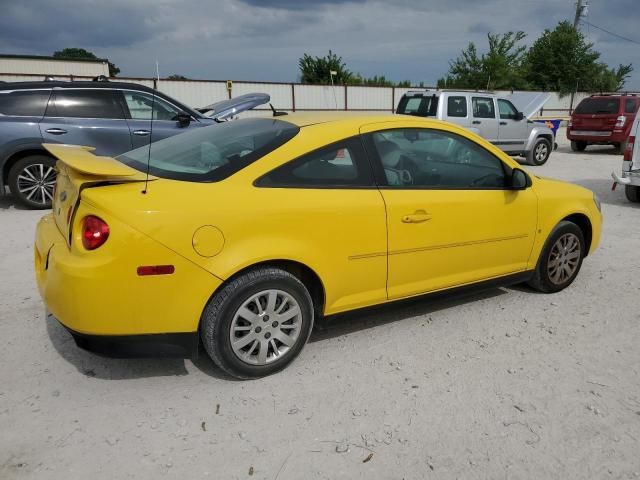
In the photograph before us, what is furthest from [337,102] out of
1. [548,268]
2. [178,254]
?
[178,254]

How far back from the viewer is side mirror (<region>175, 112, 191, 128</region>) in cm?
759

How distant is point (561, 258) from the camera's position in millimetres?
4191

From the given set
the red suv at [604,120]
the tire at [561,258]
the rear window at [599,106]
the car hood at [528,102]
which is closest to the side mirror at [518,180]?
the tire at [561,258]

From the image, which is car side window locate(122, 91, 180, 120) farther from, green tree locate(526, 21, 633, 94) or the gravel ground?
green tree locate(526, 21, 633, 94)

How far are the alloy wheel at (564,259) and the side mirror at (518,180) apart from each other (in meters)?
0.71

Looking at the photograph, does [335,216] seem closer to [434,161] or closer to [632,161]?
[434,161]

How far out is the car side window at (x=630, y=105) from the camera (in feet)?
47.6

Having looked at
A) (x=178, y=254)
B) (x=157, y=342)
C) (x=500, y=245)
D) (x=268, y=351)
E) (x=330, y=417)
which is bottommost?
(x=330, y=417)

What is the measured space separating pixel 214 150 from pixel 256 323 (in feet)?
3.61

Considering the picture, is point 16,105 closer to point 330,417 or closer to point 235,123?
point 235,123

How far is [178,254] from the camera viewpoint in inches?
97.9

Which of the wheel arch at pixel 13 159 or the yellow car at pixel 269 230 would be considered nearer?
the yellow car at pixel 269 230

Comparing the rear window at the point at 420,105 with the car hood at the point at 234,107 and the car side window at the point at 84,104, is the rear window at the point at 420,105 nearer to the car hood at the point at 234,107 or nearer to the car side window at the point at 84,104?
the car hood at the point at 234,107

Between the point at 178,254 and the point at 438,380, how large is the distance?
65.1 inches
